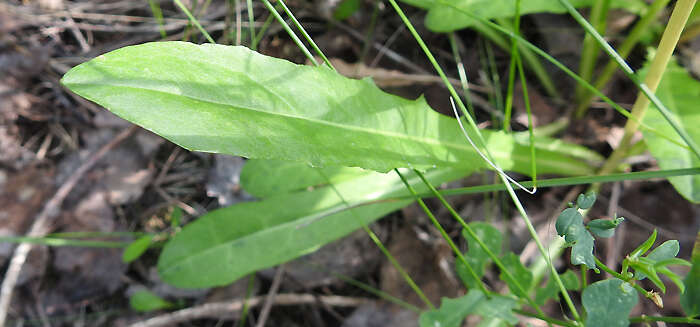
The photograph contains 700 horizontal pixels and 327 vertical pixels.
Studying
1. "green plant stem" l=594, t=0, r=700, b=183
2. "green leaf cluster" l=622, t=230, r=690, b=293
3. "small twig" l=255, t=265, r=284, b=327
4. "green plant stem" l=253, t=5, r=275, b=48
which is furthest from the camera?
"green plant stem" l=253, t=5, r=275, b=48

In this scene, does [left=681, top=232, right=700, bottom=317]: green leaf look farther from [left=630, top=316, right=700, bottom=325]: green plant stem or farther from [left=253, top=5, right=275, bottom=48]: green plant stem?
[left=253, top=5, right=275, bottom=48]: green plant stem

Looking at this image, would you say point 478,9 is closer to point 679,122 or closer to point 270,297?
point 679,122

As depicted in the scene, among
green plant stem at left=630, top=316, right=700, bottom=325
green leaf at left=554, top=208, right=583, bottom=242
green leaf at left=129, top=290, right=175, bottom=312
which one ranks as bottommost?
green leaf at left=129, top=290, right=175, bottom=312

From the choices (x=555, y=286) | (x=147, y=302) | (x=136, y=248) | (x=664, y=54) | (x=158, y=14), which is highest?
(x=664, y=54)

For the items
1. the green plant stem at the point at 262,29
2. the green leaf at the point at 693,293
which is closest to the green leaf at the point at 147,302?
the green plant stem at the point at 262,29

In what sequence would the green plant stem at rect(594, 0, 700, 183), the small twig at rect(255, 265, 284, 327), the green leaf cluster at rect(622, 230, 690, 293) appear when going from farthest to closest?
the small twig at rect(255, 265, 284, 327)
the green plant stem at rect(594, 0, 700, 183)
the green leaf cluster at rect(622, 230, 690, 293)

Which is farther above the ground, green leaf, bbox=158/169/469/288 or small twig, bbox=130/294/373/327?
green leaf, bbox=158/169/469/288

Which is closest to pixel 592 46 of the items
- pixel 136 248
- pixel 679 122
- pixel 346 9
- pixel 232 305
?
pixel 679 122

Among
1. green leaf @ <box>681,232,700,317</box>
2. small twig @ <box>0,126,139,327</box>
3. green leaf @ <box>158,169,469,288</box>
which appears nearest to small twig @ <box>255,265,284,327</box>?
green leaf @ <box>158,169,469,288</box>
